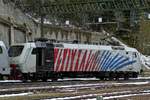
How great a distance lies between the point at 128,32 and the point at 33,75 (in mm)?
45407

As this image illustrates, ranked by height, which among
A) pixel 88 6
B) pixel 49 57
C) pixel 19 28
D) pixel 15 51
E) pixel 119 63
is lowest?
pixel 119 63

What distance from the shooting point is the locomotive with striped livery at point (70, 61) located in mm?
39719

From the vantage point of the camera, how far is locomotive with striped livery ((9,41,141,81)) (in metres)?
39.7

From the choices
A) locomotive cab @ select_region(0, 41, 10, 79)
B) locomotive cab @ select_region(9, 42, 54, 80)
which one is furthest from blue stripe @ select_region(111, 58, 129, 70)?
locomotive cab @ select_region(0, 41, 10, 79)

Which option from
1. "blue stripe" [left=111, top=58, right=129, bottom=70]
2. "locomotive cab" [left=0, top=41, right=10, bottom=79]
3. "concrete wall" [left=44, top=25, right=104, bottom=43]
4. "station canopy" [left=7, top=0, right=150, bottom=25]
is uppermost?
"station canopy" [left=7, top=0, right=150, bottom=25]

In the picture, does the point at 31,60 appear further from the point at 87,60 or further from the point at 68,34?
the point at 68,34

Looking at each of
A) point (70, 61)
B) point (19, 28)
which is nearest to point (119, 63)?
point (70, 61)

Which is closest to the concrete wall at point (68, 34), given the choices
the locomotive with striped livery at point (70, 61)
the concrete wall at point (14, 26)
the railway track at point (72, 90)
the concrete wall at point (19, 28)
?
the concrete wall at point (19, 28)

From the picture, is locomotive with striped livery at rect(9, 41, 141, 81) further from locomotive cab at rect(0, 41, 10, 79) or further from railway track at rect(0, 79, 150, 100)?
railway track at rect(0, 79, 150, 100)

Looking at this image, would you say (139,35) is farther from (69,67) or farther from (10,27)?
(69,67)

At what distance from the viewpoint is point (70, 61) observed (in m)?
44.3

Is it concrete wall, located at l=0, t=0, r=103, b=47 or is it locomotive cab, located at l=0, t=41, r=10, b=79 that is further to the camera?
concrete wall, located at l=0, t=0, r=103, b=47

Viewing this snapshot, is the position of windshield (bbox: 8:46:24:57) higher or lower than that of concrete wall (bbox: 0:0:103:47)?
lower

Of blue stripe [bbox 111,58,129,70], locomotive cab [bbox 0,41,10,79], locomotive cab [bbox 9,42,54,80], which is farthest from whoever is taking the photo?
blue stripe [bbox 111,58,129,70]
